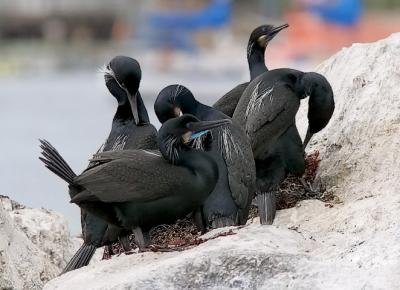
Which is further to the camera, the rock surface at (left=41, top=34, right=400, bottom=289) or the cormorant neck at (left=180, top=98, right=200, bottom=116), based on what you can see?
the cormorant neck at (left=180, top=98, right=200, bottom=116)

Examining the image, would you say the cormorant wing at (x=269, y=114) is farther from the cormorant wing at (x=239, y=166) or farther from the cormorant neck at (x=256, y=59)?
the cormorant neck at (x=256, y=59)

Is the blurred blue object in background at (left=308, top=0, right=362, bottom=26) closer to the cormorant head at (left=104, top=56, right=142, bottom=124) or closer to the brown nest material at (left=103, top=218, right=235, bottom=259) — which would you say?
the cormorant head at (left=104, top=56, right=142, bottom=124)

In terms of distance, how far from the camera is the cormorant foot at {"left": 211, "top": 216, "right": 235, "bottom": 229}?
7.91 metres

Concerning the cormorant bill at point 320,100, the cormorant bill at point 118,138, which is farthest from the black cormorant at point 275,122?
the cormorant bill at point 118,138

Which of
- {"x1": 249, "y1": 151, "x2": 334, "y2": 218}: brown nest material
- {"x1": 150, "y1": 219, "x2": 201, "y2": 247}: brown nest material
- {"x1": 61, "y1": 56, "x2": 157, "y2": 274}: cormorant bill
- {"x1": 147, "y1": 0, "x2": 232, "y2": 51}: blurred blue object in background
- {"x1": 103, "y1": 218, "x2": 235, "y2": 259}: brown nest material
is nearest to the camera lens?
{"x1": 61, "y1": 56, "x2": 157, "y2": 274}: cormorant bill

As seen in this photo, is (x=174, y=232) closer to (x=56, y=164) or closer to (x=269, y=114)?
(x=269, y=114)

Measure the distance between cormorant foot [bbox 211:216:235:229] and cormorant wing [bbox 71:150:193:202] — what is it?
674mm

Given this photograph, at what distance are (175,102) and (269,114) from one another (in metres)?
0.66

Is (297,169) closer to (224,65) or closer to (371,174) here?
(371,174)

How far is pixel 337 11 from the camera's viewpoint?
4762 cm

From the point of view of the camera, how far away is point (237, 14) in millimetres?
61188

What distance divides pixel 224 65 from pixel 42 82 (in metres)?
6.99

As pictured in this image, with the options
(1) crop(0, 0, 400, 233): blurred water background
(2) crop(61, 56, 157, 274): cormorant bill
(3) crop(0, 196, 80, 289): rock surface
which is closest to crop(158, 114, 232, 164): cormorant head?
(2) crop(61, 56, 157, 274): cormorant bill

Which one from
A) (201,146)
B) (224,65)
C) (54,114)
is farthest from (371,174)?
(224,65)
